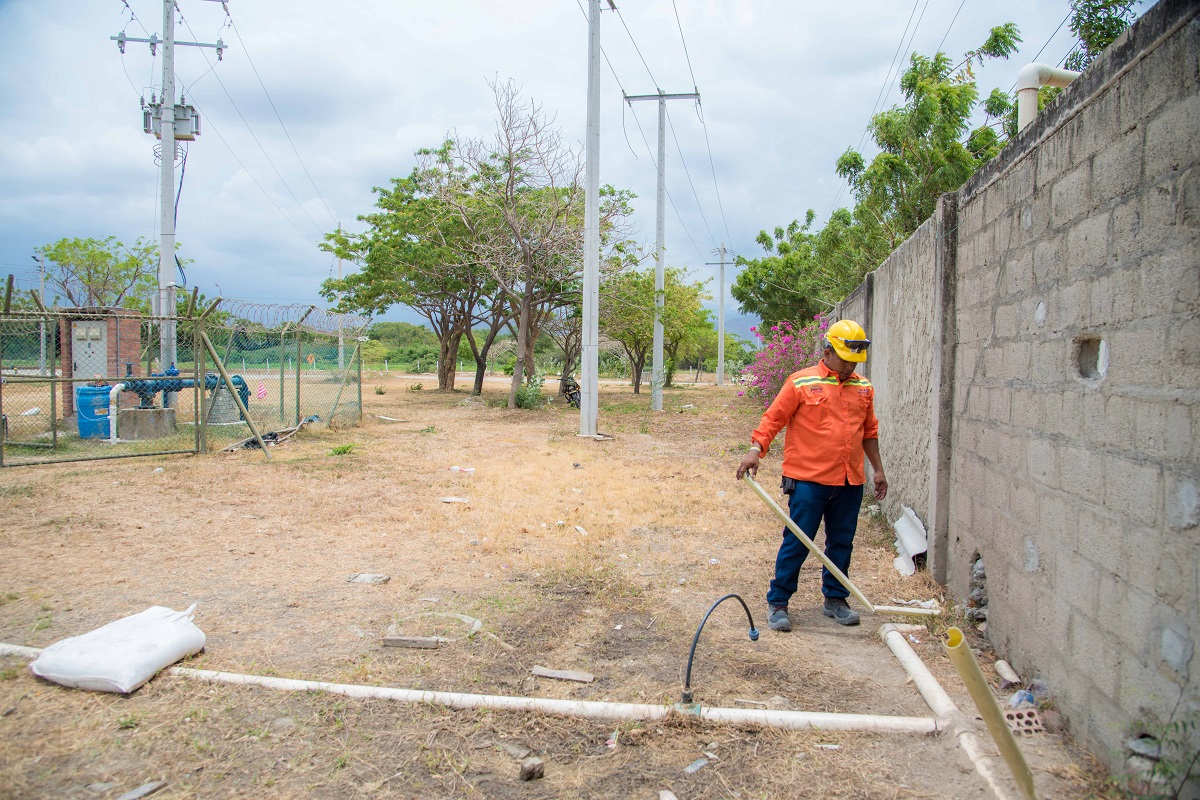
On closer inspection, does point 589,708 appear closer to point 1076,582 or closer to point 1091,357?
point 1076,582

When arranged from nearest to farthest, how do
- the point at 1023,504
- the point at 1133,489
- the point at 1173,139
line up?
the point at 1173,139 < the point at 1133,489 < the point at 1023,504

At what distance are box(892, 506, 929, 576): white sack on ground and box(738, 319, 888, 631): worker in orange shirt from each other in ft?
3.56

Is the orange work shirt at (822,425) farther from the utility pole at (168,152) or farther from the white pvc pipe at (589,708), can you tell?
the utility pole at (168,152)

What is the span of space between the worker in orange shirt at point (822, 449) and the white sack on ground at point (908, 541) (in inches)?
42.7

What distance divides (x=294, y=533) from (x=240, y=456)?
172 inches

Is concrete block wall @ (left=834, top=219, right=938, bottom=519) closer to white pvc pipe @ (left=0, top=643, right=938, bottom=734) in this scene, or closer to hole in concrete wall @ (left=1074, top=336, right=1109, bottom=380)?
hole in concrete wall @ (left=1074, top=336, right=1109, bottom=380)

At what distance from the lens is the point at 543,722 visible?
Answer: 3.07 m

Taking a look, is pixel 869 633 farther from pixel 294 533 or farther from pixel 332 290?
pixel 332 290

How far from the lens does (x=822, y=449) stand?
4.15 meters

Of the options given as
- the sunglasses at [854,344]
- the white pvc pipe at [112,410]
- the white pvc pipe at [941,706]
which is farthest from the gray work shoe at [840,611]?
the white pvc pipe at [112,410]

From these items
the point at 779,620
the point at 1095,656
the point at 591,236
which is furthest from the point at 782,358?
the point at 1095,656

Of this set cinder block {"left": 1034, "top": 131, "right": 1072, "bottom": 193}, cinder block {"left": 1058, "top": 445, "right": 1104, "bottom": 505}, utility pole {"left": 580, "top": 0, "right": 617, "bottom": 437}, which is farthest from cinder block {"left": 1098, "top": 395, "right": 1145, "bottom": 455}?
utility pole {"left": 580, "top": 0, "right": 617, "bottom": 437}

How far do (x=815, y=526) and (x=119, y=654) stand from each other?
140 inches

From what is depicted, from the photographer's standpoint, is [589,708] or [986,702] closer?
[986,702]
